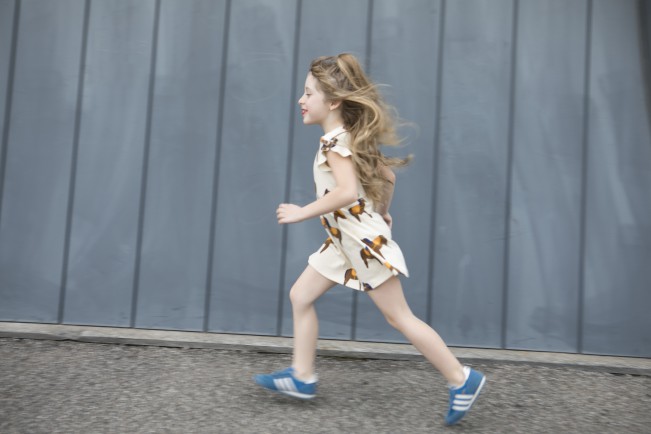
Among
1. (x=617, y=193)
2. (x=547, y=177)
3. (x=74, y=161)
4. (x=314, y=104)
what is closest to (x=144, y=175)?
(x=74, y=161)

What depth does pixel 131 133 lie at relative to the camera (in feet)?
10.3

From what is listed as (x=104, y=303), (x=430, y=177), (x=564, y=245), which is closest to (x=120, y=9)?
(x=104, y=303)

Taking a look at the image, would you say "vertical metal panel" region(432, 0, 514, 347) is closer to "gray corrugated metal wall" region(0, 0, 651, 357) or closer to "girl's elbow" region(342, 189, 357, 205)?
"gray corrugated metal wall" region(0, 0, 651, 357)

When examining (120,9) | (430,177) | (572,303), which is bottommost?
(572,303)

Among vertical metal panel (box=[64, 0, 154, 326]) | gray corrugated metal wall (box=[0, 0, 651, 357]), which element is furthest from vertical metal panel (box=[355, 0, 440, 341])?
vertical metal panel (box=[64, 0, 154, 326])

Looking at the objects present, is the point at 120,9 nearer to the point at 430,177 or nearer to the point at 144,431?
the point at 430,177

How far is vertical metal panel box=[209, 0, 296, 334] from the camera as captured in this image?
10.2 feet

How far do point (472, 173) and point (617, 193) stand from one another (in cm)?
62

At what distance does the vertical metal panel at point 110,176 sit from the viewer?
3.13 meters

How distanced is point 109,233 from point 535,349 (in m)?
1.92

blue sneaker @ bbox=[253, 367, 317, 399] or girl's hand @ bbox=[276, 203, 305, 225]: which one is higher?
girl's hand @ bbox=[276, 203, 305, 225]

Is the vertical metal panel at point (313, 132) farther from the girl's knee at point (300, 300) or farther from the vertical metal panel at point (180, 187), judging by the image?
the girl's knee at point (300, 300)

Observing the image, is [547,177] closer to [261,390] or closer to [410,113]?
[410,113]

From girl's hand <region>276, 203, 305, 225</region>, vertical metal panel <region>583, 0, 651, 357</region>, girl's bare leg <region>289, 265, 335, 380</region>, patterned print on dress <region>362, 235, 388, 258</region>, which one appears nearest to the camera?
girl's hand <region>276, 203, 305, 225</region>
